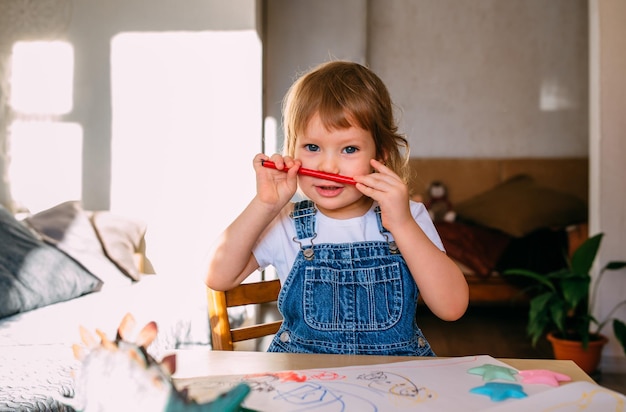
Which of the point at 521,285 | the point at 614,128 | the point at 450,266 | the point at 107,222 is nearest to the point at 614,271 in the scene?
the point at 614,128

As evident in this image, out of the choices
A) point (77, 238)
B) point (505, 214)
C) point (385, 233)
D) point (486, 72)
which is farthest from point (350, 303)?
point (486, 72)

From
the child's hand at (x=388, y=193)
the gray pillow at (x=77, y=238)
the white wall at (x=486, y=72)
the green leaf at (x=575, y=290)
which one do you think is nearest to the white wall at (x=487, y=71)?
the white wall at (x=486, y=72)

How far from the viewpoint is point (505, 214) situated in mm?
4500

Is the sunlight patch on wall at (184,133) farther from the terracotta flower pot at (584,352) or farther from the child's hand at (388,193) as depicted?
the child's hand at (388,193)

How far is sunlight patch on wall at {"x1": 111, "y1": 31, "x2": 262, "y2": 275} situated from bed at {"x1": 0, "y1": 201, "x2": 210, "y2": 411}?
169 mm

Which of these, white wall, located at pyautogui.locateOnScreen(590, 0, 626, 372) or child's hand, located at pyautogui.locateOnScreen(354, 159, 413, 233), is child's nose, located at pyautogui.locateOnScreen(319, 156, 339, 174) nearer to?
child's hand, located at pyautogui.locateOnScreen(354, 159, 413, 233)

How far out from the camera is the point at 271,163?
1.05m

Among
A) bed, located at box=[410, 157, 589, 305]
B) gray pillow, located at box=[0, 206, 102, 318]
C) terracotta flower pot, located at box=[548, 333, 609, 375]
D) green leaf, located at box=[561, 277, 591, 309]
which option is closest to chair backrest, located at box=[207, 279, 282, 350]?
gray pillow, located at box=[0, 206, 102, 318]

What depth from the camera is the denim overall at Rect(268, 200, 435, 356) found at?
106 cm

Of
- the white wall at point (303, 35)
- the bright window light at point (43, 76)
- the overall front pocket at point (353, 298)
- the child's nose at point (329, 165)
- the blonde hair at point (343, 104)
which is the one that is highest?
the white wall at point (303, 35)

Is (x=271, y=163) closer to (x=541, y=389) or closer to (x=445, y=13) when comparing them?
(x=541, y=389)

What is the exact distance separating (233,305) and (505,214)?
12.1 ft

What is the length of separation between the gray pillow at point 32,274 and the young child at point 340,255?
1.45 meters

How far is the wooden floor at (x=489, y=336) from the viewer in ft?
10.5
